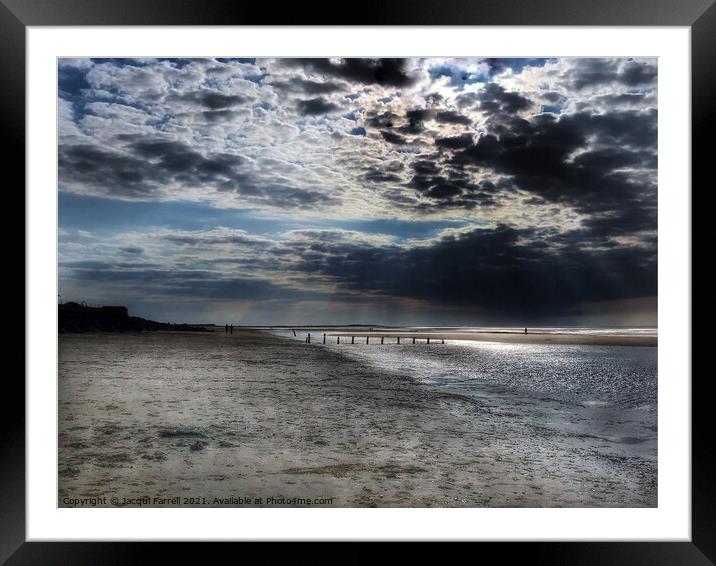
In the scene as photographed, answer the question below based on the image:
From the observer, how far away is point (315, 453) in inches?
125

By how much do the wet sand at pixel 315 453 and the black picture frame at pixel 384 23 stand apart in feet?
2.14

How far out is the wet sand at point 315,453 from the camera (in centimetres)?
257

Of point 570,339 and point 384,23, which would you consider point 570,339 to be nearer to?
point 570,339

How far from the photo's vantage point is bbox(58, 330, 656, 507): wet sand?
2.57 metres

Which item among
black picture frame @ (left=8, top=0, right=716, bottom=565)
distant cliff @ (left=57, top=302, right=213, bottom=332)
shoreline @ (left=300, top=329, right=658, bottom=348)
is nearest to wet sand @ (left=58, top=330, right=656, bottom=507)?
black picture frame @ (left=8, top=0, right=716, bottom=565)

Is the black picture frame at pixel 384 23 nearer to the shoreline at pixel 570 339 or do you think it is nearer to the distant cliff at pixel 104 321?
the distant cliff at pixel 104 321

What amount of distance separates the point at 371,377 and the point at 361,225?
3.63 m

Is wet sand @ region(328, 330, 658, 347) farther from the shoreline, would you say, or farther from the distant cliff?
the distant cliff

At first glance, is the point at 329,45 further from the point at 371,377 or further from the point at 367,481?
the point at 371,377

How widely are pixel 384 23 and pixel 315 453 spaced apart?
2750mm

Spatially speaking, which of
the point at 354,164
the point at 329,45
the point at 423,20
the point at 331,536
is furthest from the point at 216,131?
the point at 331,536

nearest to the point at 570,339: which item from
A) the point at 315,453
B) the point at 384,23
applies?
the point at 315,453

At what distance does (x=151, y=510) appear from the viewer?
2.01 m

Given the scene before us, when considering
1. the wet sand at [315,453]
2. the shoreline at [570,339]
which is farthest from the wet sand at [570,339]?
the wet sand at [315,453]
